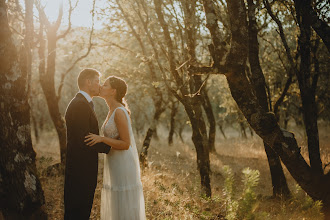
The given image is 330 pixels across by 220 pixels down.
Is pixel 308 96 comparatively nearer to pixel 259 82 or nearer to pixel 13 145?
pixel 259 82

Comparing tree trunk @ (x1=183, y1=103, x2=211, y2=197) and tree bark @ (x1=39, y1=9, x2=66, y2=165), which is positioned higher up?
tree bark @ (x1=39, y1=9, x2=66, y2=165)

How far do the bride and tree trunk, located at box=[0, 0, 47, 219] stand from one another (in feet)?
3.53

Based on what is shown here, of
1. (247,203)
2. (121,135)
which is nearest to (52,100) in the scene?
(121,135)

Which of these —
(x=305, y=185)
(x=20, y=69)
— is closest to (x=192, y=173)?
(x=305, y=185)

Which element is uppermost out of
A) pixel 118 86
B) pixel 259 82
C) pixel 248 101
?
pixel 259 82

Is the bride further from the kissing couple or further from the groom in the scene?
the groom

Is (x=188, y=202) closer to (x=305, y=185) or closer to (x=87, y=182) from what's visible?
(x=305, y=185)

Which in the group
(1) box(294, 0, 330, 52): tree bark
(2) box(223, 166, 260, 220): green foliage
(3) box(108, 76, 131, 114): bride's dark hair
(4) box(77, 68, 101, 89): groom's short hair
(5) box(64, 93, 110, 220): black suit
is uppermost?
(1) box(294, 0, 330, 52): tree bark

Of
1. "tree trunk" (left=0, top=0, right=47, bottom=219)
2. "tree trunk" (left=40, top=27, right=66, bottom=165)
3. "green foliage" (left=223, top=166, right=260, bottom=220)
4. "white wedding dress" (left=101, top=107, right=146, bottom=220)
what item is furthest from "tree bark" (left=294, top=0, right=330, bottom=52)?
"tree trunk" (left=40, top=27, right=66, bottom=165)

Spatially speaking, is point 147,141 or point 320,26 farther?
point 147,141

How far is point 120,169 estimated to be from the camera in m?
4.48

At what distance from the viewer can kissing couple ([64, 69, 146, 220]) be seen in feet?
13.4

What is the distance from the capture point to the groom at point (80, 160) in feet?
13.3

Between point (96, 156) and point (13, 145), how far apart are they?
3.72 ft
